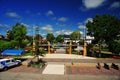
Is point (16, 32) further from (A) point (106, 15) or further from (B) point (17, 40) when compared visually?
(A) point (106, 15)

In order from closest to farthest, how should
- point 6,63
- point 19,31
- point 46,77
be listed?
point 46,77 → point 6,63 → point 19,31

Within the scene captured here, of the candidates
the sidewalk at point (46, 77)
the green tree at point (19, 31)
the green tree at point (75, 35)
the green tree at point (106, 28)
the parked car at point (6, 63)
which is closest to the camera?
the sidewalk at point (46, 77)

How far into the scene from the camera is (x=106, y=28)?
41.6 metres

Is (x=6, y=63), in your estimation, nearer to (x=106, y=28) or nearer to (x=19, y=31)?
(x=19, y=31)

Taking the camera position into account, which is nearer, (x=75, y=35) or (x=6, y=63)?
(x=6, y=63)

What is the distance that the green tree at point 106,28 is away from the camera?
41188mm

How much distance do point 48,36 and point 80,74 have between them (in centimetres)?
8507

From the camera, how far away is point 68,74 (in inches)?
984

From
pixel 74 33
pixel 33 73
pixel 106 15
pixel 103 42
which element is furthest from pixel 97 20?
pixel 74 33

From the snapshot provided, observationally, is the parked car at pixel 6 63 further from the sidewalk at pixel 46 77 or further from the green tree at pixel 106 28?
the green tree at pixel 106 28

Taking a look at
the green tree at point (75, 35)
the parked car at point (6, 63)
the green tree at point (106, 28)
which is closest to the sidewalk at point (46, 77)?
the parked car at point (6, 63)

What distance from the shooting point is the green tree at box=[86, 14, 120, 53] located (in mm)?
41188

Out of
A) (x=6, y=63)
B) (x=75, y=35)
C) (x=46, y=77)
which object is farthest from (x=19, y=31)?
(x=75, y=35)

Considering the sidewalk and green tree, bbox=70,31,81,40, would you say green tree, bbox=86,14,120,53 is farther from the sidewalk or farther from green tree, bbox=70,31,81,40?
green tree, bbox=70,31,81,40
